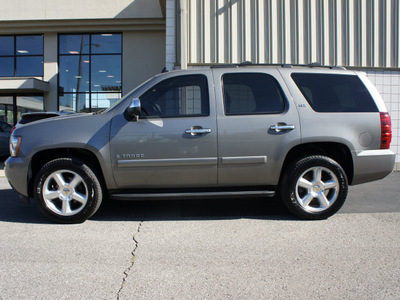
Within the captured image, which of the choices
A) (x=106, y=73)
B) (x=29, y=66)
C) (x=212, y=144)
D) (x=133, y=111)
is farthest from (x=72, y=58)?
(x=212, y=144)

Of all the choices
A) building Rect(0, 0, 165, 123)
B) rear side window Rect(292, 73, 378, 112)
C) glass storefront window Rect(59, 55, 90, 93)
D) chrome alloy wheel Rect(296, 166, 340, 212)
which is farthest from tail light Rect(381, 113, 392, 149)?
glass storefront window Rect(59, 55, 90, 93)

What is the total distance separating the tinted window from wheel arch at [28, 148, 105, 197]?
86cm

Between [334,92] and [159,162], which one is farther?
[334,92]

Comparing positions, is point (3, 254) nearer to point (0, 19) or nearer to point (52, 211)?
point (52, 211)

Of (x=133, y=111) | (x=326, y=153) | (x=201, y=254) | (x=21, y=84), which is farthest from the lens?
(x=21, y=84)

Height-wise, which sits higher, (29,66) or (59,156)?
(29,66)

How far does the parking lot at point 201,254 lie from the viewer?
267cm

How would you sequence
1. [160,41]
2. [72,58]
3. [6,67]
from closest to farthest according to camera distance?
[160,41], [72,58], [6,67]

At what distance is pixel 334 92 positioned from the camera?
451cm

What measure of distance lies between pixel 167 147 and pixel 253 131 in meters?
1.04

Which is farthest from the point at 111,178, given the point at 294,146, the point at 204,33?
the point at 204,33

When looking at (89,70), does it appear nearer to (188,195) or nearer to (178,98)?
(178,98)

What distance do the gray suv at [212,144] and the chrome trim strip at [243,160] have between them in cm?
1

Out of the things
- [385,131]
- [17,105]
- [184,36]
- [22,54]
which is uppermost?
[22,54]
